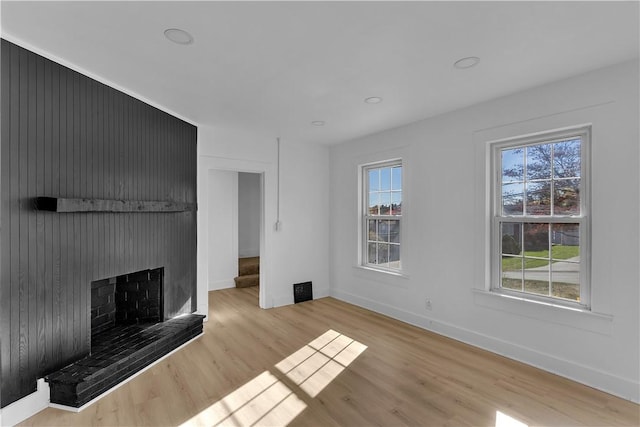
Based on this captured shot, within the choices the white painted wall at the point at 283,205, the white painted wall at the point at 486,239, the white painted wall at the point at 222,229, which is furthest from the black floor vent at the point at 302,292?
the white painted wall at the point at 222,229

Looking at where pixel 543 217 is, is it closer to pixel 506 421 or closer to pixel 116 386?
pixel 506 421

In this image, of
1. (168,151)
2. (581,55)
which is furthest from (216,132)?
(581,55)

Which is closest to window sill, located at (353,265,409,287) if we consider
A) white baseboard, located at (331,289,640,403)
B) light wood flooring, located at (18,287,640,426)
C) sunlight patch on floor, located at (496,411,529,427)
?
white baseboard, located at (331,289,640,403)

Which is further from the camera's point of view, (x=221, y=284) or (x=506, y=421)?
(x=221, y=284)

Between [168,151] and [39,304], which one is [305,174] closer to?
[168,151]

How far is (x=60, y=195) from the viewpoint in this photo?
2393 mm

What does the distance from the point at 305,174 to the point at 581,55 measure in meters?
3.58

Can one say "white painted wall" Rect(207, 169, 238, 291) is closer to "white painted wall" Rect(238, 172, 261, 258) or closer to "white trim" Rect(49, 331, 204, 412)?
"white painted wall" Rect(238, 172, 261, 258)

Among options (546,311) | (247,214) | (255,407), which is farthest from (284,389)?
(247,214)

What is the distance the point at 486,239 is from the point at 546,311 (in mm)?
811

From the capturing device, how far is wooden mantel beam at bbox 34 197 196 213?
2.25 meters

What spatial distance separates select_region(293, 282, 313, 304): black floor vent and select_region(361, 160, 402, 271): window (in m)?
0.98

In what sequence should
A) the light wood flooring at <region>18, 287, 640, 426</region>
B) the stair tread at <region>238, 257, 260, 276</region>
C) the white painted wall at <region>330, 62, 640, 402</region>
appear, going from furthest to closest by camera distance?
1. the stair tread at <region>238, 257, 260, 276</region>
2. the white painted wall at <region>330, 62, 640, 402</region>
3. the light wood flooring at <region>18, 287, 640, 426</region>

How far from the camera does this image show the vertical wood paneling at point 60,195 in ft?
6.84
